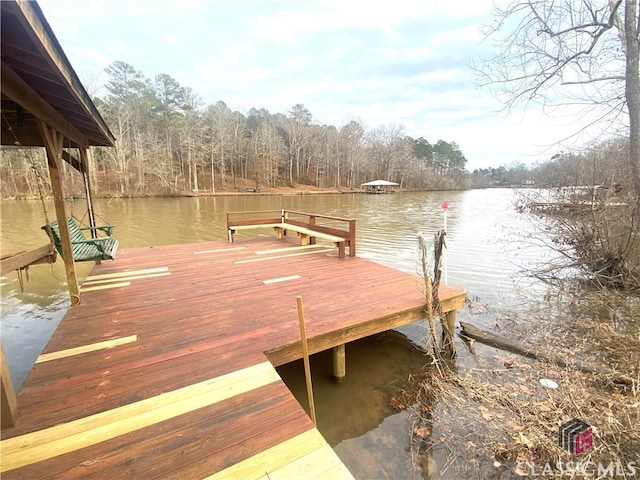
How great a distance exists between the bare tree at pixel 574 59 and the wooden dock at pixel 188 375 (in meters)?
4.91

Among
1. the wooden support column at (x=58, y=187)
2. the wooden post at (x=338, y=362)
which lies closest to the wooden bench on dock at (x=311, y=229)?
the wooden post at (x=338, y=362)

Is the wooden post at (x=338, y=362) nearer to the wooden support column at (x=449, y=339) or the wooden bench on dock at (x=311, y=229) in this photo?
the wooden support column at (x=449, y=339)

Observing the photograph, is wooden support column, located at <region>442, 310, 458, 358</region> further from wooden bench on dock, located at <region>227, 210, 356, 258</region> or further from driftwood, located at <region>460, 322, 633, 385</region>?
wooden bench on dock, located at <region>227, 210, 356, 258</region>

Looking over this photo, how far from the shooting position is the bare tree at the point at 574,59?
5215 mm

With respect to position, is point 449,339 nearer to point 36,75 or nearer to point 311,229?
point 311,229

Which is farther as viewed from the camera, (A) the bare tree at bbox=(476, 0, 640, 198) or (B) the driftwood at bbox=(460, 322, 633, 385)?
(A) the bare tree at bbox=(476, 0, 640, 198)

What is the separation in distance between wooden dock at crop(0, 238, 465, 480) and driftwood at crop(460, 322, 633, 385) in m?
0.67

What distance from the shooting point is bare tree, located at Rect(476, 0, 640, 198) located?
5215mm

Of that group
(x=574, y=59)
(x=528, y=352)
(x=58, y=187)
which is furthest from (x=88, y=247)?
(x=574, y=59)

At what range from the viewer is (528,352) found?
12.1 ft

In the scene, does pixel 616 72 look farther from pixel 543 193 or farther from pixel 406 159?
pixel 406 159

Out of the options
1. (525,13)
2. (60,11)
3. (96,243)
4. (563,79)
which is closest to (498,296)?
(563,79)

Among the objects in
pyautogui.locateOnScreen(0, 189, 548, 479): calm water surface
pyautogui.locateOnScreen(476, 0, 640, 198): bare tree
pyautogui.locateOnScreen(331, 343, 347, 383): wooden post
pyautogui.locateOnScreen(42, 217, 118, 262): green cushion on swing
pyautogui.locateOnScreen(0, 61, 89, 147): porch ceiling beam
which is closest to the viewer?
pyautogui.locateOnScreen(0, 61, 89, 147): porch ceiling beam

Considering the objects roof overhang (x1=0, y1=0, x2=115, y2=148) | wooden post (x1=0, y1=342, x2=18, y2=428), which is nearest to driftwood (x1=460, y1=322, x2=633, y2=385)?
wooden post (x1=0, y1=342, x2=18, y2=428)
